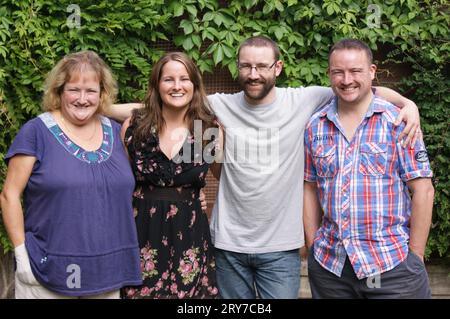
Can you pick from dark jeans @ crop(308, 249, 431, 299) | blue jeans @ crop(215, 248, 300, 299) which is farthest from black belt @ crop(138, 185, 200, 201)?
dark jeans @ crop(308, 249, 431, 299)

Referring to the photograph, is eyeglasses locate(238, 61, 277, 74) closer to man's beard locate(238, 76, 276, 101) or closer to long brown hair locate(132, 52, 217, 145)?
man's beard locate(238, 76, 276, 101)

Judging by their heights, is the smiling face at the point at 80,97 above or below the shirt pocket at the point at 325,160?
above

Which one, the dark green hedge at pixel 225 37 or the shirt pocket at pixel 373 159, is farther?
the dark green hedge at pixel 225 37

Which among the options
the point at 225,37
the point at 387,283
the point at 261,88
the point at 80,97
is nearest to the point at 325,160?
the point at 261,88

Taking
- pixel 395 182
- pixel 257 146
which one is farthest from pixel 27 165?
pixel 395 182

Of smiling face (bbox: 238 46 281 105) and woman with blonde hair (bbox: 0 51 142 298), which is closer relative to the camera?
woman with blonde hair (bbox: 0 51 142 298)

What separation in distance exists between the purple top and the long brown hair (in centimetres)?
32

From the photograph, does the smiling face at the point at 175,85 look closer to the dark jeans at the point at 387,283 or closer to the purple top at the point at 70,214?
the purple top at the point at 70,214

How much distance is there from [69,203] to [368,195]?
1.35 meters

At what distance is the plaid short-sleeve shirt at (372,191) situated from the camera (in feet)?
8.83

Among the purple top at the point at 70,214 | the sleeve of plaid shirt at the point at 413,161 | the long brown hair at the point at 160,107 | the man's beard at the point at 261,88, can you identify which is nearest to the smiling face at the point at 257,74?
the man's beard at the point at 261,88

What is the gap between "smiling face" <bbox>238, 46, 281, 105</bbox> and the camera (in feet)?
9.62

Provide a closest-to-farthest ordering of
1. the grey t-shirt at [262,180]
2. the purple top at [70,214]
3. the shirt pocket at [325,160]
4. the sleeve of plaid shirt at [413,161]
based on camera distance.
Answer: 1. the purple top at [70,214]
2. the sleeve of plaid shirt at [413,161]
3. the shirt pocket at [325,160]
4. the grey t-shirt at [262,180]

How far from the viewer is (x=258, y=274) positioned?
302 cm
